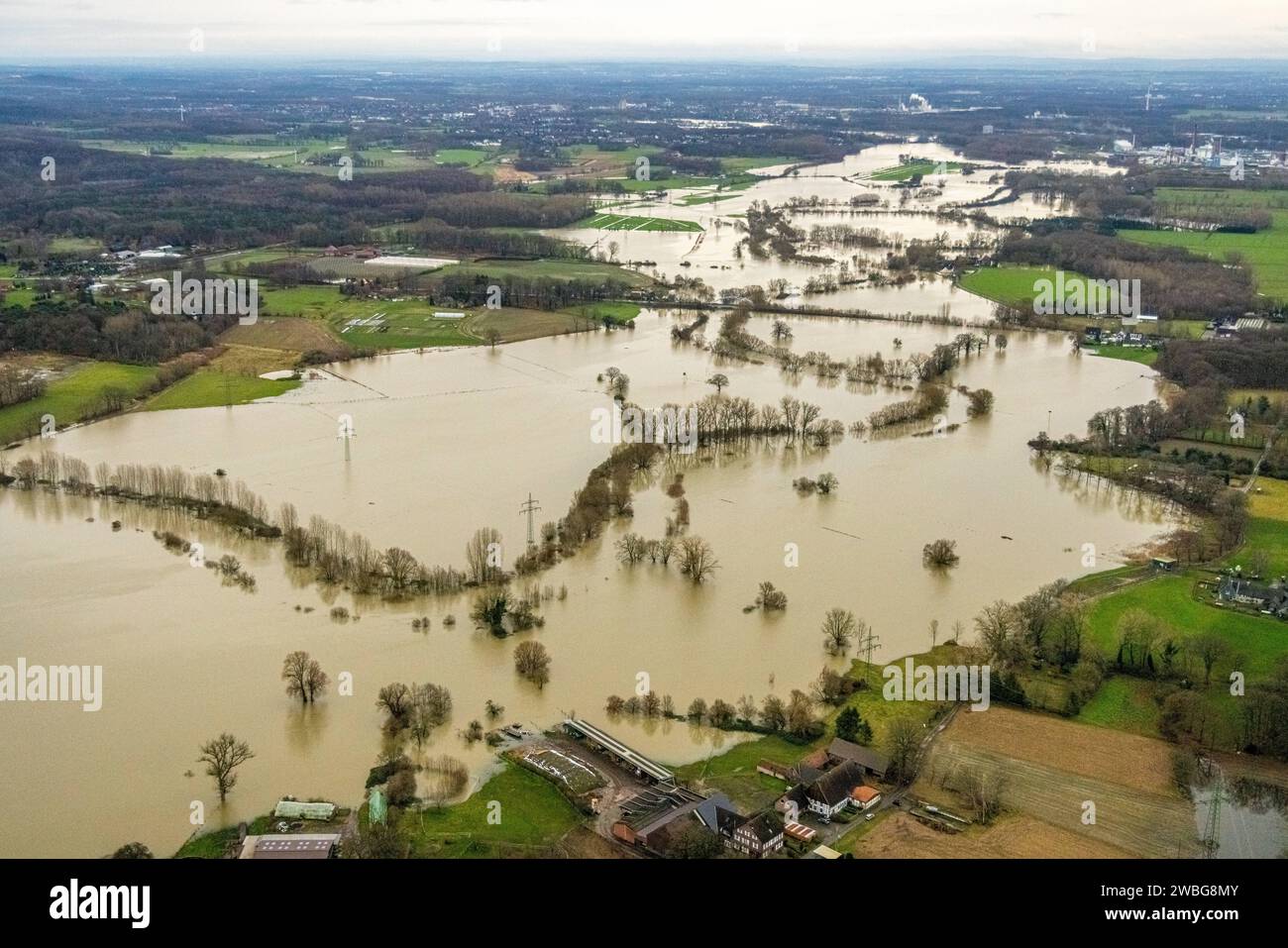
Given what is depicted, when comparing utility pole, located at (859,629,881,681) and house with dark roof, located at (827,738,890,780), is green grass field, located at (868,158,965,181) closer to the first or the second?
utility pole, located at (859,629,881,681)

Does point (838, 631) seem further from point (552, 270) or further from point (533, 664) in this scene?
point (552, 270)

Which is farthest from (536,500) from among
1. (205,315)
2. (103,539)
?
(205,315)

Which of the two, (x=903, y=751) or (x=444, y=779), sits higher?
Result: (x=903, y=751)

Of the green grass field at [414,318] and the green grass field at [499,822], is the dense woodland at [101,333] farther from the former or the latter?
the green grass field at [499,822]

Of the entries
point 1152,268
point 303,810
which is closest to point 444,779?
point 303,810

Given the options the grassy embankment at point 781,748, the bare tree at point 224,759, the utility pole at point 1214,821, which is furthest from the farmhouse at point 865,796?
the bare tree at point 224,759

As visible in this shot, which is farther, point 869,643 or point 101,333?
point 101,333
